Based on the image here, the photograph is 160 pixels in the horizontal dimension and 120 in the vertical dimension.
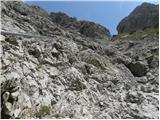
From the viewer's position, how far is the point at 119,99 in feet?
95.3

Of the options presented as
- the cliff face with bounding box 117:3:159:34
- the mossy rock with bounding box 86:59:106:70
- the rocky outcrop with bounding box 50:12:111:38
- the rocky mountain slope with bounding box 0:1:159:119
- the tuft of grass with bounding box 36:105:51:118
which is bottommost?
the tuft of grass with bounding box 36:105:51:118

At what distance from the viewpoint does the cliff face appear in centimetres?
15275

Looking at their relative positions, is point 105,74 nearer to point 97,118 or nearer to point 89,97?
point 89,97

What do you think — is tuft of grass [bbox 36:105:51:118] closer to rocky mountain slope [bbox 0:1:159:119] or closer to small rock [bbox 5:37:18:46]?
rocky mountain slope [bbox 0:1:159:119]

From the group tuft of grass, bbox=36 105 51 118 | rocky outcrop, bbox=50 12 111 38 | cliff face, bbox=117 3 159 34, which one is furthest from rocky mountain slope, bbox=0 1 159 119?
cliff face, bbox=117 3 159 34

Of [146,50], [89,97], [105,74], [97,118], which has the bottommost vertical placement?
[97,118]

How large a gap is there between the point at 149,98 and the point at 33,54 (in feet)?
42.9

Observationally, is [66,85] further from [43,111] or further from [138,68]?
[138,68]

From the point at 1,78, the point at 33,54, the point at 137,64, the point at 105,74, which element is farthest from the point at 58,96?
the point at 137,64

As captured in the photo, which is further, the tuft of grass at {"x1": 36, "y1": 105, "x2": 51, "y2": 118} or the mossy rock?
the mossy rock

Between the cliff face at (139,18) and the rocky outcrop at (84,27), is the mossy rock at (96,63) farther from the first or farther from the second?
the cliff face at (139,18)

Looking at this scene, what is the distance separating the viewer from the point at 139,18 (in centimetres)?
15925

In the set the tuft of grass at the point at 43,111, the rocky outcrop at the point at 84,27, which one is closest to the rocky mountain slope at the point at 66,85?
the tuft of grass at the point at 43,111

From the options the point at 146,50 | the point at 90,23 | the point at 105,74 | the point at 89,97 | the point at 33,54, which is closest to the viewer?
the point at 89,97
